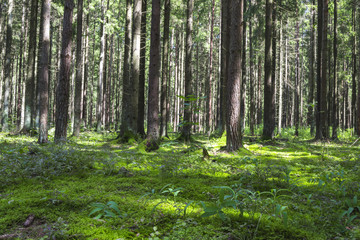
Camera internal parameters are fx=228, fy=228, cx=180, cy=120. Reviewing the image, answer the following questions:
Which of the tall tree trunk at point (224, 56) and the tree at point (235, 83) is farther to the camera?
the tall tree trunk at point (224, 56)

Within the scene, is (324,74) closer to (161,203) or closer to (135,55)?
(135,55)

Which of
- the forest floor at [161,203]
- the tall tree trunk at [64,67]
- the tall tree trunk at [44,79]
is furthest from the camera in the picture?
the tall tree trunk at [44,79]

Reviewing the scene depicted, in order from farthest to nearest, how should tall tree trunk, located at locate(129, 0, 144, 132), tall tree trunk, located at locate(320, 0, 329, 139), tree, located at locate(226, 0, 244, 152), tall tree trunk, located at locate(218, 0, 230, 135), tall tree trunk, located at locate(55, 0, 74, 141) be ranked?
tall tree trunk, located at locate(218, 0, 230, 135), tall tree trunk, located at locate(320, 0, 329, 139), tall tree trunk, located at locate(129, 0, 144, 132), tall tree trunk, located at locate(55, 0, 74, 141), tree, located at locate(226, 0, 244, 152)

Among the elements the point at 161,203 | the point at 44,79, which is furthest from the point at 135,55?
the point at 161,203

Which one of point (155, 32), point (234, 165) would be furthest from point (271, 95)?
point (234, 165)

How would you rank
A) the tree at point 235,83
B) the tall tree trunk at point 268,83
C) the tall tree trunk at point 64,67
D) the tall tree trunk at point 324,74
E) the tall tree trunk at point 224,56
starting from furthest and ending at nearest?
the tall tree trunk at point 224,56, the tall tree trunk at point 324,74, the tall tree trunk at point 268,83, the tall tree trunk at point 64,67, the tree at point 235,83

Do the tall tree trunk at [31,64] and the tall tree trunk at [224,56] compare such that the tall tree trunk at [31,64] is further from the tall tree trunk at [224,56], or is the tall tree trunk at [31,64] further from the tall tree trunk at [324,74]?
the tall tree trunk at [324,74]

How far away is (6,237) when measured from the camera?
2.22 m

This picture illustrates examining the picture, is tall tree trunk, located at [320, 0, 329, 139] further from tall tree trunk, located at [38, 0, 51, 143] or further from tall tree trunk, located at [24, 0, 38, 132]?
tall tree trunk, located at [24, 0, 38, 132]

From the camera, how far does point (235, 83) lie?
7.82m

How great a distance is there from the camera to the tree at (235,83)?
7.78 meters

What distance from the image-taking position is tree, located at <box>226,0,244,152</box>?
778cm

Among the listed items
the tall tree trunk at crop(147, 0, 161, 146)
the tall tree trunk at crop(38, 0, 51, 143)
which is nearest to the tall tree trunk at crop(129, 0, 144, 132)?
the tall tree trunk at crop(147, 0, 161, 146)

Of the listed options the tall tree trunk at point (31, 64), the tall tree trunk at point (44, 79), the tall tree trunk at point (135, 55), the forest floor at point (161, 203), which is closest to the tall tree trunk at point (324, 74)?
the forest floor at point (161, 203)
